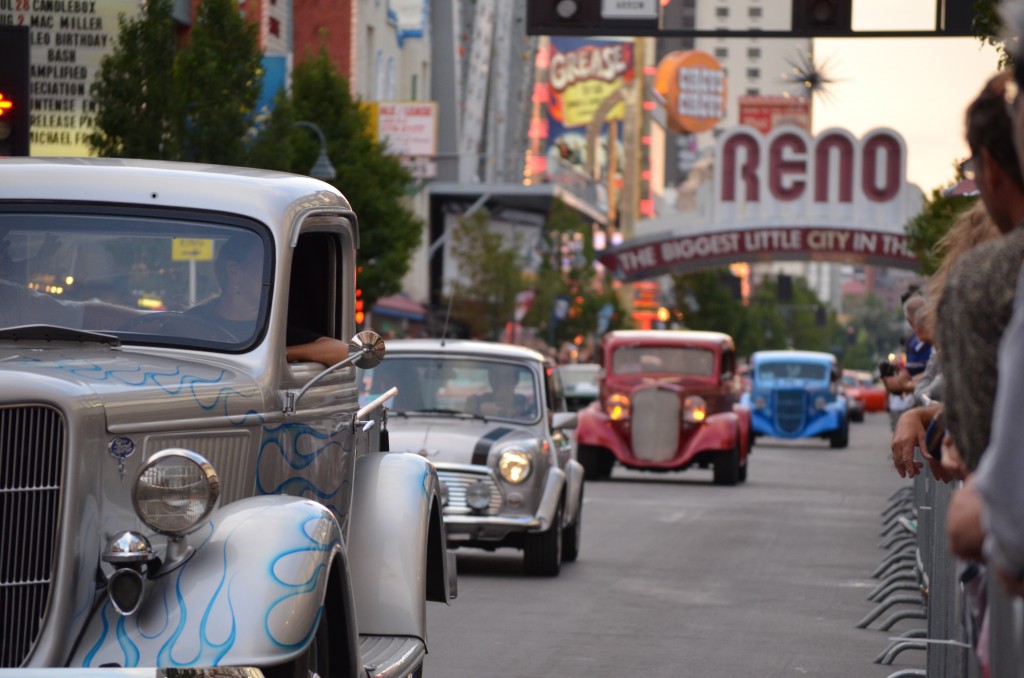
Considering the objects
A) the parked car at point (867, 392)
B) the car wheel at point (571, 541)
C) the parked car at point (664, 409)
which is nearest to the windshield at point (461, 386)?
the car wheel at point (571, 541)

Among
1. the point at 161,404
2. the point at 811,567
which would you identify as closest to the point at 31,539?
the point at 161,404

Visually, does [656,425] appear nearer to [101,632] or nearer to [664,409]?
[664,409]

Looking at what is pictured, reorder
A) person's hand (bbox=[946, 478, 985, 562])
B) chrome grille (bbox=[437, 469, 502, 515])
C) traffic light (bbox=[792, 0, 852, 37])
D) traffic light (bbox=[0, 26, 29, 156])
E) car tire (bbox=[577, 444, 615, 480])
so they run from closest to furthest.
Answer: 1. person's hand (bbox=[946, 478, 985, 562])
2. traffic light (bbox=[0, 26, 29, 156])
3. chrome grille (bbox=[437, 469, 502, 515])
4. traffic light (bbox=[792, 0, 852, 37])
5. car tire (bbox=[577, 444, 615, 480])

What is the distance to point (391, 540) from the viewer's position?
22.8ft

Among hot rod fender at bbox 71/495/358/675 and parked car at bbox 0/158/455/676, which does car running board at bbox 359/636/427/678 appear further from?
hot rod fender at bbox 71/495/358/675

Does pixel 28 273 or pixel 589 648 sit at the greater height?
pixel 28 273

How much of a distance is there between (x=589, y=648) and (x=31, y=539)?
17.7 feet

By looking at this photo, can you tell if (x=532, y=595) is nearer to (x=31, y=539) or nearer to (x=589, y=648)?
(x=589, y=648)

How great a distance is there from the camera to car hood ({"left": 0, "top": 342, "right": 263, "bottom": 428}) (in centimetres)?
503

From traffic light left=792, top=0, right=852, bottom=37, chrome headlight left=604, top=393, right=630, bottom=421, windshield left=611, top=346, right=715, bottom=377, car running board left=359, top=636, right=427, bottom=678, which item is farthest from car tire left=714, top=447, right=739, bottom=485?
car running board left=359, top=636, right=427, bottom=678

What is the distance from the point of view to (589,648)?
10039 mm

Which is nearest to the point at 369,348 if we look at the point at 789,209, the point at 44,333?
the point at 44,333

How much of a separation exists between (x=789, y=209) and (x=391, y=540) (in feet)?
140

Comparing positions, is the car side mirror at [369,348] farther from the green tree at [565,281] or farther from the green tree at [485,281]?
the green tree at [565,281]
